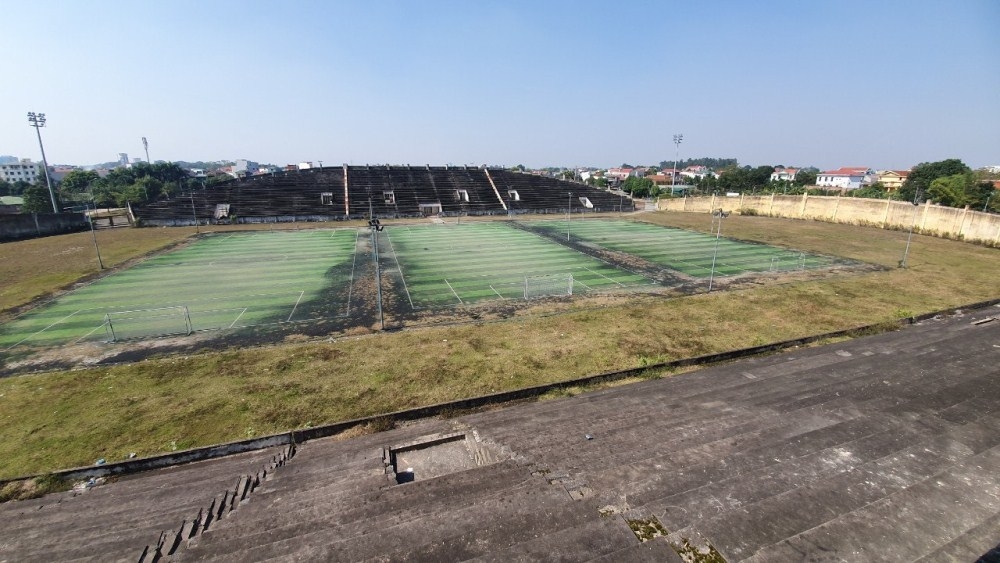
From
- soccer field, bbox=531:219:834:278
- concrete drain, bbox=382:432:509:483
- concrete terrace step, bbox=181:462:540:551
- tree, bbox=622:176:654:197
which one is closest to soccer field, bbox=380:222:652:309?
soccer field, bbox=531:219:834:278

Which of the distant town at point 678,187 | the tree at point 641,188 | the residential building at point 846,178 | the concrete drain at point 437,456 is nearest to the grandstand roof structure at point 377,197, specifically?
the distant town at point 678,187

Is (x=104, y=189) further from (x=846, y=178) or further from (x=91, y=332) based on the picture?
(x=846, y=178)

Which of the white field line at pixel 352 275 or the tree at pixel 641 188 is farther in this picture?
the tree at pixel 641 188

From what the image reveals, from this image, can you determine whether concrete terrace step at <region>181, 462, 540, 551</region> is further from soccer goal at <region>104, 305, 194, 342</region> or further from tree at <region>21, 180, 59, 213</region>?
tree at <region>21, 180, 59, 213</region>

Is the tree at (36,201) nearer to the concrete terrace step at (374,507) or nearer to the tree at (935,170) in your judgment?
the concrete terrace step at (374,507)

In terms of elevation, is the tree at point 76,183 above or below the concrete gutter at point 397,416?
above

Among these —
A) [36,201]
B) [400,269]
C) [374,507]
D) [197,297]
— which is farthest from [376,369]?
[36,201]
